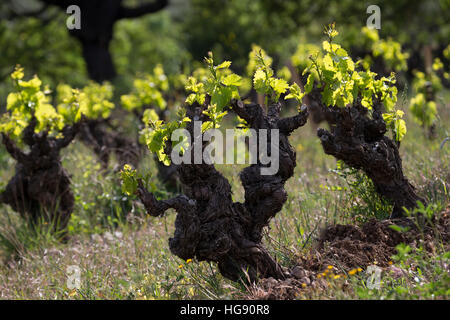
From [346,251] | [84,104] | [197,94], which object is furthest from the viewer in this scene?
[84,104]

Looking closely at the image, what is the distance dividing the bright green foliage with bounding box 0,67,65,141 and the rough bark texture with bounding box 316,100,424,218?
3.07m

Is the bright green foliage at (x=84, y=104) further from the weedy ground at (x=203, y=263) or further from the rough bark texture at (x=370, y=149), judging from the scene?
the rough bark texture at (x=370, y=149)

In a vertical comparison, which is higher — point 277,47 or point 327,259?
point 277,47

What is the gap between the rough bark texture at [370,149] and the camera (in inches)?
165

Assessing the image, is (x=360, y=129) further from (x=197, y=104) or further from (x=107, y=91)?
(x=107, y=91)

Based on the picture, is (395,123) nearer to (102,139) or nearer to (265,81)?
(265,81)

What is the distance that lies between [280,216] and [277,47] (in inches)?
504

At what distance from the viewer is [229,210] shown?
11.8 ft

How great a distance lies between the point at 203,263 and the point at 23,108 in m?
2.73

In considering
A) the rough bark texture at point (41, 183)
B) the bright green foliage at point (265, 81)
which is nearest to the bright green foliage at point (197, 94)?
the bright green foliage at point (265, 81)

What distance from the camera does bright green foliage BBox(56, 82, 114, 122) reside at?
19.8ft

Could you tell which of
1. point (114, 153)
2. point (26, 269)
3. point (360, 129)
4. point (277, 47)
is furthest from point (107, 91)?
point (277, 47)

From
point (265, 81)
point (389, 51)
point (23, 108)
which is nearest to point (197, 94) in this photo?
point (265, 81)

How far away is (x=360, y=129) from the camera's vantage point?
4363 mm
